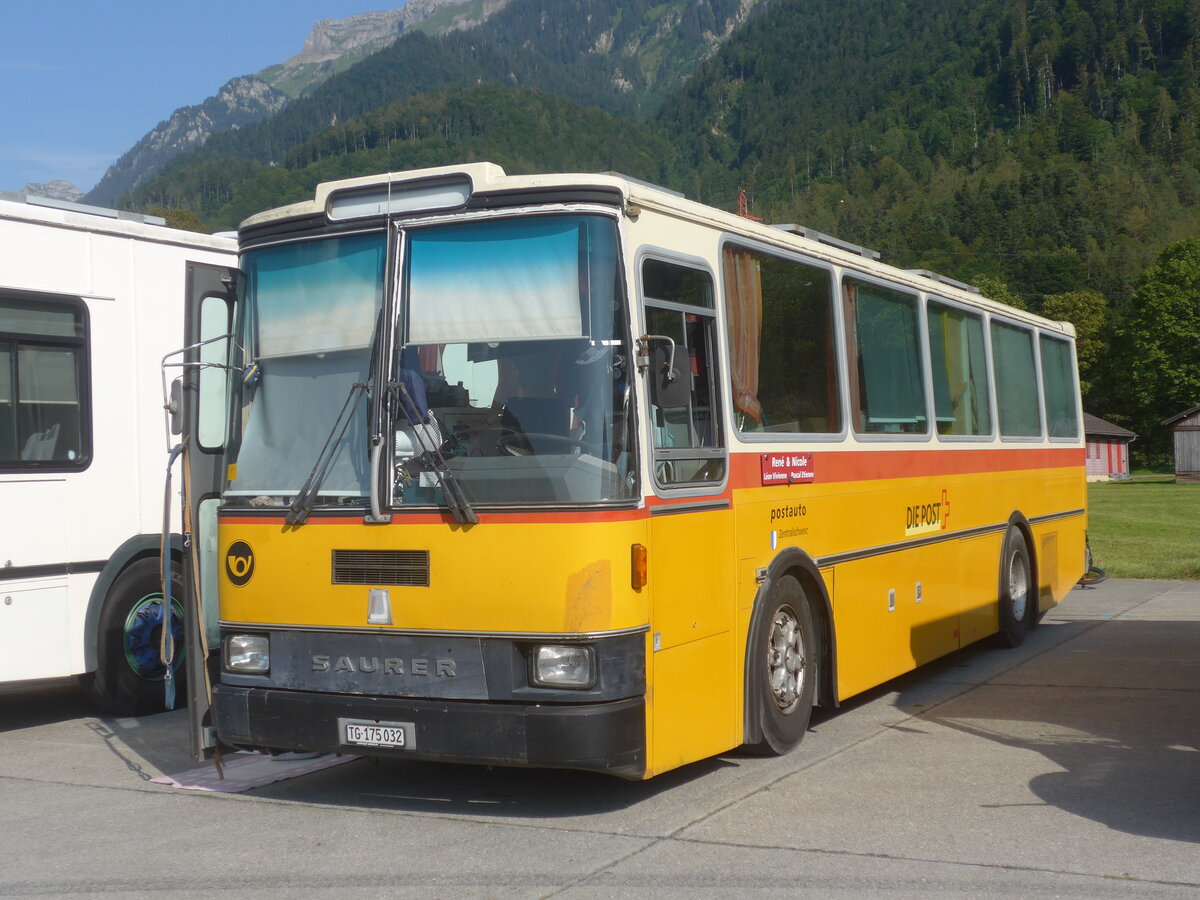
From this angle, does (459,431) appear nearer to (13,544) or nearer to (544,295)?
(544,295)

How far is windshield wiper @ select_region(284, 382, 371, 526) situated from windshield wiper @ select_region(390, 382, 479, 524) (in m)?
0.30

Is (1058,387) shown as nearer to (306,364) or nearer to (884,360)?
(884,360)

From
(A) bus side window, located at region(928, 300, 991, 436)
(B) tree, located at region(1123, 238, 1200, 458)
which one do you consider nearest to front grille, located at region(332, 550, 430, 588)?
(A) bus side window, located at region(928, 300, 991, 436)

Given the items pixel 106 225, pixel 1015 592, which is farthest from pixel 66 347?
pixel 1015 592

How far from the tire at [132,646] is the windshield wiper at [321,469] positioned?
319 centimetres

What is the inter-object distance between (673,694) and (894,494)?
3.48 meters

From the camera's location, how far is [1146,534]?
2988cm

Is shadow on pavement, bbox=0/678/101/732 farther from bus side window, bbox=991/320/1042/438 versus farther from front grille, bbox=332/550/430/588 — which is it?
bus side window, bbox=991/320/1042/438

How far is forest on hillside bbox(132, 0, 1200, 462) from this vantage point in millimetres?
103438

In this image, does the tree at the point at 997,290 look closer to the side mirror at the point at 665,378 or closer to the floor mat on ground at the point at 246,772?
the floor mat on ground at the point at 246,772

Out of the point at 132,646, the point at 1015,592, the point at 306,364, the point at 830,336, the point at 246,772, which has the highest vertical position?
the point at 830,336

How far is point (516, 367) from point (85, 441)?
432cm

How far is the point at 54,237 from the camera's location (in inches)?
357

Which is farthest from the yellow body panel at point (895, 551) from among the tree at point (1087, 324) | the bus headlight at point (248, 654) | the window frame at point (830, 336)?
the tree at point (1087, 324)
